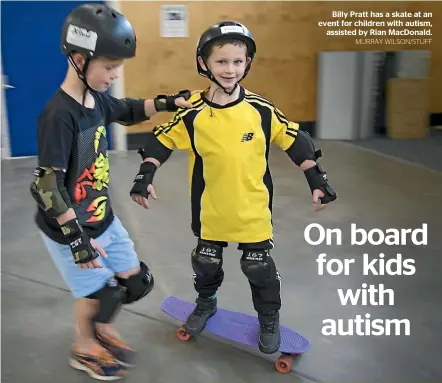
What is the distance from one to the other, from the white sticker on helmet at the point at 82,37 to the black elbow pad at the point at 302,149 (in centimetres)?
73

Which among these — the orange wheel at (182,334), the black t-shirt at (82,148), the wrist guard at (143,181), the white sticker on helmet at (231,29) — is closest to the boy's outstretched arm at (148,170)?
the wrist guard at (143,181)

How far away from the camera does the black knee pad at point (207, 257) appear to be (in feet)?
6.34

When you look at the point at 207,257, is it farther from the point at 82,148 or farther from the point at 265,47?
the point at 265,47

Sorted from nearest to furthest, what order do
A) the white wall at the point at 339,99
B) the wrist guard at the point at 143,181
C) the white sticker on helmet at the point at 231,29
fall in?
the white sticker on helmet at the point at 231,29 < the wrist guard at the point at 143,181 < the white wall at the point at 339,99

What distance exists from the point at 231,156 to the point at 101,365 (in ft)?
2.84

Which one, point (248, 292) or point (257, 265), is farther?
point (248, 292)

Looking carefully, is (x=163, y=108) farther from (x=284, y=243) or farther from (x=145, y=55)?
(x=145, y=55)

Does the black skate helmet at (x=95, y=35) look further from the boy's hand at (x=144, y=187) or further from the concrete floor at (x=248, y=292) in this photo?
the concrete floor at (x=248, y=292)

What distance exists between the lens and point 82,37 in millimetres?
1539

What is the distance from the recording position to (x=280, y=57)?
4973 millimetres

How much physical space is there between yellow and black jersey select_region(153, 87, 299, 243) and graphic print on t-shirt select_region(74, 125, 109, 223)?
0.78 ft

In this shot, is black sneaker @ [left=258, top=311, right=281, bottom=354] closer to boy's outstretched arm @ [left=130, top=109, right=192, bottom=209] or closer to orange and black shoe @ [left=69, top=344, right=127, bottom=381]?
orange and black shoe @ [left=69, top=344, right=127, bottom=381]

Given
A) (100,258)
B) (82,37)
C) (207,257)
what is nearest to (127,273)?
(100,258)

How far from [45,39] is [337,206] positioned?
2690 millimetres
